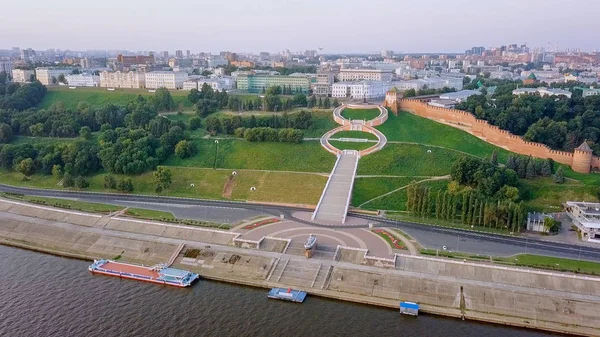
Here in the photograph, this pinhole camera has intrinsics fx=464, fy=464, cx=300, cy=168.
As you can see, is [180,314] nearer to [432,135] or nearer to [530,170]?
[530,170]

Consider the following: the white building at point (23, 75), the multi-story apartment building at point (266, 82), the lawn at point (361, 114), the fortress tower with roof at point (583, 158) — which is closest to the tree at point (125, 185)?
the lawn at point (361, 114)

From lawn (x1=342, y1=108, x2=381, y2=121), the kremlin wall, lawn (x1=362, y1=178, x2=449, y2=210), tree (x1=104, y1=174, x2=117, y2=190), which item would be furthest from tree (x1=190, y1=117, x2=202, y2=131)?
lawn (x1=362, y1=178, x2=449, y2=210)

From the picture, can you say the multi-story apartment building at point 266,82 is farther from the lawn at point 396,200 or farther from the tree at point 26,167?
the lawn at point 396,200

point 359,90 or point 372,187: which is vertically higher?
point 359,90

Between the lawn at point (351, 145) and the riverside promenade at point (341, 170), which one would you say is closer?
the riverside promenade at point (341, 170)

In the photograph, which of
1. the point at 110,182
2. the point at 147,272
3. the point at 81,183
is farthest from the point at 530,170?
the point at 81,183

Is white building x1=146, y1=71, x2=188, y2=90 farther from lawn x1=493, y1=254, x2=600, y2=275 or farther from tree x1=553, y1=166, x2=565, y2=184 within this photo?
lawn x1=493, y1=254, x2=600, y2=275
